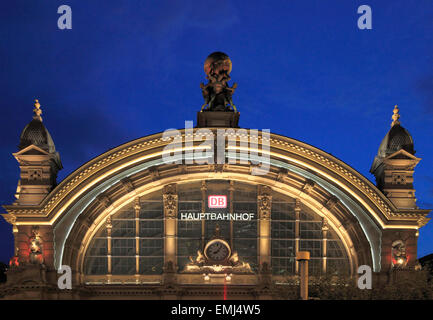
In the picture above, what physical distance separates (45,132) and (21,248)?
6.84 meters

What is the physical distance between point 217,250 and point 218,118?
7592mm

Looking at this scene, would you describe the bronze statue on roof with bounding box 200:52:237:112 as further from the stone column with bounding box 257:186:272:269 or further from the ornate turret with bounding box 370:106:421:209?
the ornate turret with bounding box 370:106:421:209

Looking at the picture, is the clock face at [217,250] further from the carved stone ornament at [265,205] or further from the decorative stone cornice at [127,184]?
the decorative stone cornice at [127,184]

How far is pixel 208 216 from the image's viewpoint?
1726 inches

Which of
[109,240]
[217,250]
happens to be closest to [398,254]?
[217,250]

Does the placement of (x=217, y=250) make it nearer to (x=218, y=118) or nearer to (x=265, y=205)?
(x=265, y=205)

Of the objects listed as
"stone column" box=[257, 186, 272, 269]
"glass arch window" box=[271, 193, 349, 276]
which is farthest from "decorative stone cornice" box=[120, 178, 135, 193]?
"glass arch window" box=[271, 193, 349, 276]

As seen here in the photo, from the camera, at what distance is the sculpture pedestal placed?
44625mm

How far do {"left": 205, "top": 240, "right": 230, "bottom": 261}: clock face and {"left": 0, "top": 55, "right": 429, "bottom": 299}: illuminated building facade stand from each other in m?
0.08

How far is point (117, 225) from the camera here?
4372 centimetres
